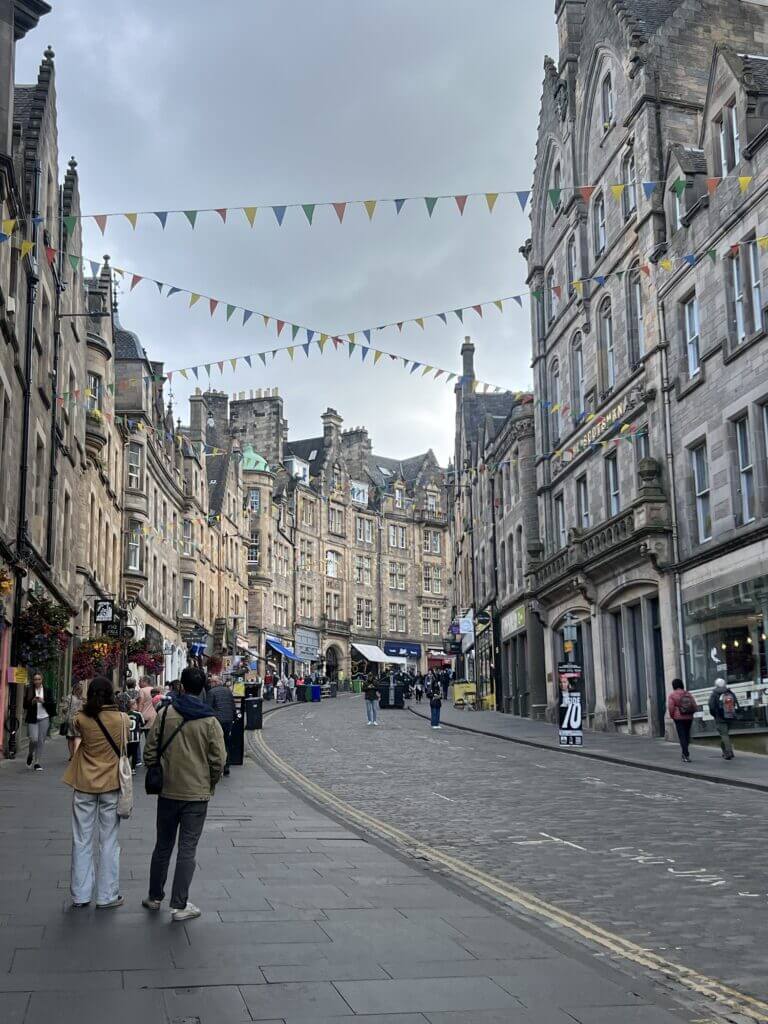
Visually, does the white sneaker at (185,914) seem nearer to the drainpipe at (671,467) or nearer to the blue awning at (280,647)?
the drainpipe at (671,467)

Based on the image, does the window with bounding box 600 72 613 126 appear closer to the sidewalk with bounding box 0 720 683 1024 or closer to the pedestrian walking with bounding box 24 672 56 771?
the pedestrian walking with bounding box 24 672 56 771

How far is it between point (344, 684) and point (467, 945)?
7867 cm

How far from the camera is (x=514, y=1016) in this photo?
5.53 meters

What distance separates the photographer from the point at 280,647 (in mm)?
80688

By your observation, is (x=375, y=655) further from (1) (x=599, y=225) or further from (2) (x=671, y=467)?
(2) (x=671, y=467)

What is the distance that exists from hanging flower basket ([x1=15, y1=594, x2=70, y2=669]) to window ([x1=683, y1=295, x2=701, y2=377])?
15.2m

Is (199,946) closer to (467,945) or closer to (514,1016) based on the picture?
(467,945)

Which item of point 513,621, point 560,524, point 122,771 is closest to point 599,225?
point 560,524

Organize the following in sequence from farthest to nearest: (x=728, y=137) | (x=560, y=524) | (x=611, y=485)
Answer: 1. (x=560, y=524)
2. (x=611, y=485)
3. (x=728, y=137)

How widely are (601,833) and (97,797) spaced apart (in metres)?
6.57

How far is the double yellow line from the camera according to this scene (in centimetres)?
609

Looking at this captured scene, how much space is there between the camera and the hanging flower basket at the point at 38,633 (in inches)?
878

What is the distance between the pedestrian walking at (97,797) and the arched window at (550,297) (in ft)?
106

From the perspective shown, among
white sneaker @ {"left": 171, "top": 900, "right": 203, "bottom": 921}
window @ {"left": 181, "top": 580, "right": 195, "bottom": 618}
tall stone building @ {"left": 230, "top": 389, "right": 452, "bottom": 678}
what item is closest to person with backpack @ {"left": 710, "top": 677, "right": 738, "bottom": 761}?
white sneaker @ {"left": 171, "top": 900, "right": 203, "bottom": 921}
